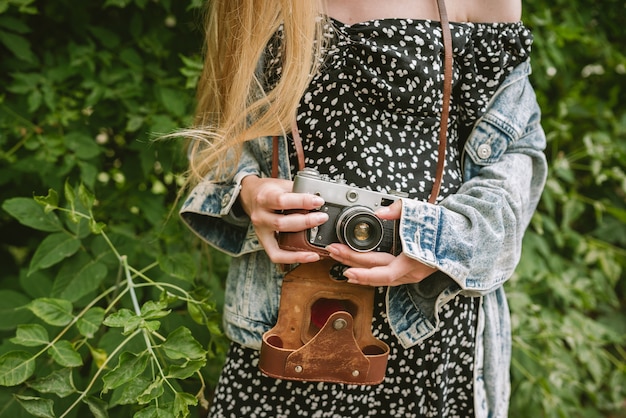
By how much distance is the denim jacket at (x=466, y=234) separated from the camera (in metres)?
0.95

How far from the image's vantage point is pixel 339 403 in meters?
1.08

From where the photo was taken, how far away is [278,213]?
952mm

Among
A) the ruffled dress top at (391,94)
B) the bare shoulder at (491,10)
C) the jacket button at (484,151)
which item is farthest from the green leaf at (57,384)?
the bare shoulder at (491,10)

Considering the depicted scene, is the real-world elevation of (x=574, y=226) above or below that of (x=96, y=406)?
below

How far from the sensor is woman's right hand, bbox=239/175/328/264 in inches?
35.2

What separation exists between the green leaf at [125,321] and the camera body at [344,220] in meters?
0.27

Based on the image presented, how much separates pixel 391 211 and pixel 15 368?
2.23ft

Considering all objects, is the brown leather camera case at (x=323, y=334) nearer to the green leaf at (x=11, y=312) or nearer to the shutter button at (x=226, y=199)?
the shutter button at (x=226, y=199)

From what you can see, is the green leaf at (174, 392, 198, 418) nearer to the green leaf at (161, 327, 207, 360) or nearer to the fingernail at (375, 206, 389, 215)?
the green leaf at (161, 327, 207, 360)

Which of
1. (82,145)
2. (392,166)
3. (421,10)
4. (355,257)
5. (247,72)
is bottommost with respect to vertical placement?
(82,145)

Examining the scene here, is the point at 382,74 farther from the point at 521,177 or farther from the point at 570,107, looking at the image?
the point at 570,107

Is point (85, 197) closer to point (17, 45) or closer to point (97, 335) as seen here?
point (97, 335)

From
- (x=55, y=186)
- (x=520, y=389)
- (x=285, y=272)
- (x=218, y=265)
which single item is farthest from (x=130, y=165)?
(x=520, y=389)

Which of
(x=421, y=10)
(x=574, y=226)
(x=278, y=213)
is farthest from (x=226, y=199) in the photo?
(x=574, y=226)
